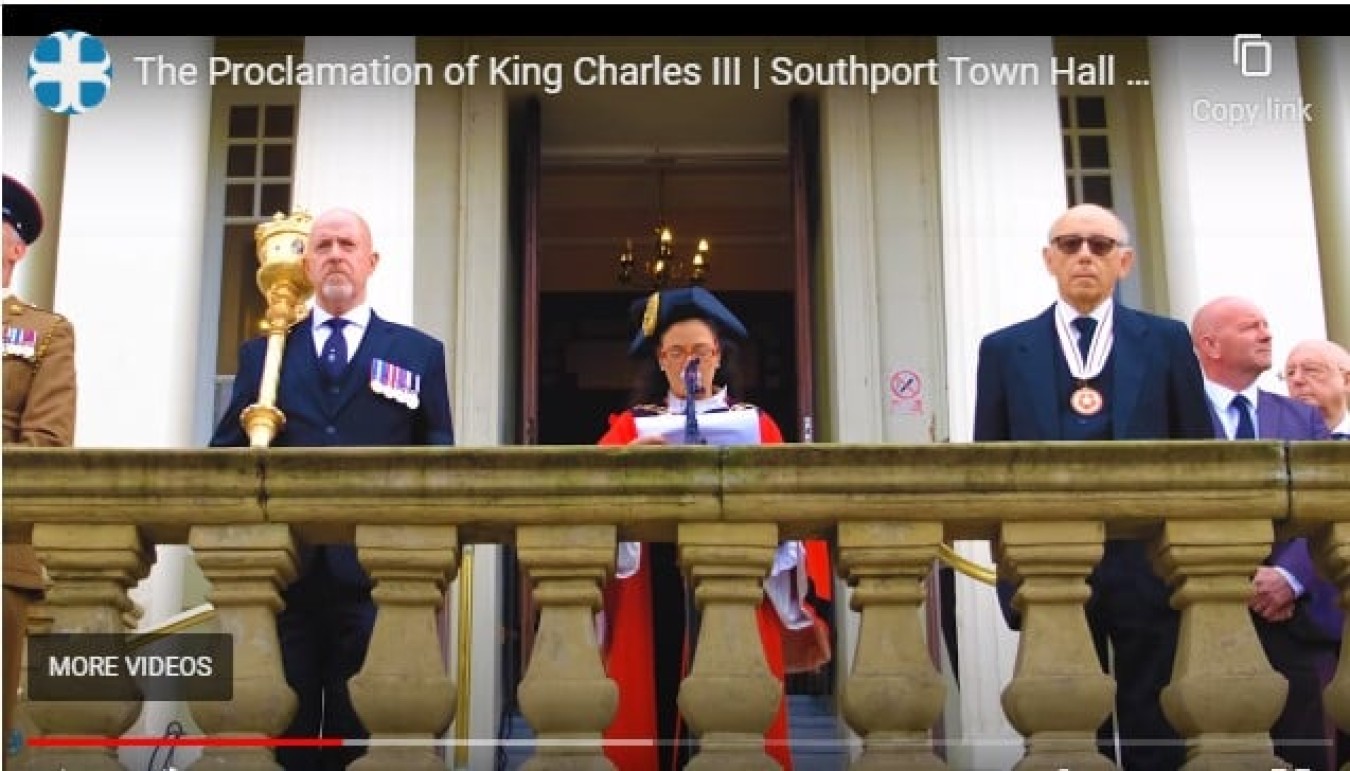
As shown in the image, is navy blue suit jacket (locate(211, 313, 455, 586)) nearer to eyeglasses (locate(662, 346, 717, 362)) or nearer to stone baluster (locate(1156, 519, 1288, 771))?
eyeglasses (locate(662, 346, 717, 362))

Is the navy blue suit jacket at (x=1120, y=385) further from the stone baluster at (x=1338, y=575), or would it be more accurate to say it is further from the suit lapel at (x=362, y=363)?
the suit lapel at (x=362, y=363)

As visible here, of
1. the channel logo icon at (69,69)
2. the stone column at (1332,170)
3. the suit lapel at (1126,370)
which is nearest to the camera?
the suit lapel at (1126,370)

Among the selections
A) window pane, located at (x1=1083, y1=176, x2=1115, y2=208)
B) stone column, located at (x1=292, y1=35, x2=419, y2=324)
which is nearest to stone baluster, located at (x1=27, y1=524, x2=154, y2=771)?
stone column, located at (x1=292, y1=35, x2=419, y2=324)

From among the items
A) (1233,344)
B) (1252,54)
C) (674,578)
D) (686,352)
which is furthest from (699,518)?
(1252,54)

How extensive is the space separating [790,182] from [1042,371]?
155 inches

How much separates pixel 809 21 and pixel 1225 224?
180 cm

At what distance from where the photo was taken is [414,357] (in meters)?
6.71

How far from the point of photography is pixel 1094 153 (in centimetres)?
970

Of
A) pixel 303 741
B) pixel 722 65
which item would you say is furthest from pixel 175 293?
pixel 303 741

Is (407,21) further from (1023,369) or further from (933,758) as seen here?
(933,758)

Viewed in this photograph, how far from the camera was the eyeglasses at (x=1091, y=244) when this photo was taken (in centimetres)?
652

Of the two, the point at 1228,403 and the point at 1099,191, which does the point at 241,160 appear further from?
the point at 1228,403

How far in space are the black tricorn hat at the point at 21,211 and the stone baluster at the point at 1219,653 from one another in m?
3.17

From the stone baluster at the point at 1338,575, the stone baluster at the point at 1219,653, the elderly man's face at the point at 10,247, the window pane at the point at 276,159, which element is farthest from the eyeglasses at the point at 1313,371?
the window pane at the point at 276,159
